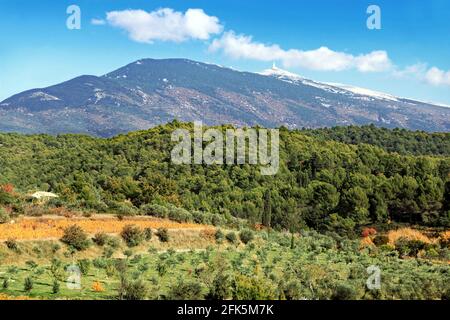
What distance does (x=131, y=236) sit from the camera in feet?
86.5

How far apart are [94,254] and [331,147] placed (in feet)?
222

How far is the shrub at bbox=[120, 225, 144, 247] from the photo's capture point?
1031 inches

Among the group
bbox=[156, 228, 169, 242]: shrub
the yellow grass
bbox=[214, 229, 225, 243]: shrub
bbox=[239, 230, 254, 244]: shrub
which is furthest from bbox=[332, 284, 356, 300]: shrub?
the yellow grass

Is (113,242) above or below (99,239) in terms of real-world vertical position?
below

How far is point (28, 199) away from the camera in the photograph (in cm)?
4178

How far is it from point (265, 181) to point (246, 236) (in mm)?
39311

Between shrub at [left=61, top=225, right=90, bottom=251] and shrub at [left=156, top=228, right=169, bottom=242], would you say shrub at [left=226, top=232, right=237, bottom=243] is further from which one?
shrub at [left=61, top=225, right=90, bottom=251]

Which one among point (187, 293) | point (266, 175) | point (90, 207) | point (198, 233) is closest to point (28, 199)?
point (90, 207)

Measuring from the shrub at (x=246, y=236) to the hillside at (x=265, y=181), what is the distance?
13322 millimetres

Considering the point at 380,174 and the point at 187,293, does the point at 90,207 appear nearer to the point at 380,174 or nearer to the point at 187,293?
the point at 187,293

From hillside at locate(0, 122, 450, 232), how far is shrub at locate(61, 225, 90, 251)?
20.5m

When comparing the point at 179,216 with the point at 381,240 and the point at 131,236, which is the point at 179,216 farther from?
the point at 381,240

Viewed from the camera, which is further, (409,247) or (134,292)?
(409,247)

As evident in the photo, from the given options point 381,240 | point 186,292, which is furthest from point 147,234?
point 381,240
